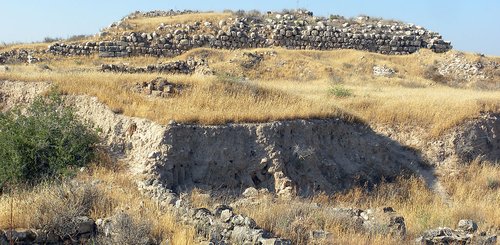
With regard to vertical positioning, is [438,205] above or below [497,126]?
below

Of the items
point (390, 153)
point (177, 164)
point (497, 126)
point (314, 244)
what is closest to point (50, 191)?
point (177, 164)

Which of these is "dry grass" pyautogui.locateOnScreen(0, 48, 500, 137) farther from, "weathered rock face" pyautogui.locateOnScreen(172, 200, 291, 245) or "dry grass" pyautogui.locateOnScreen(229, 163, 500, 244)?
"weathered rock face" pyautogui.locateOnScreen(172, 200, 291, 245)

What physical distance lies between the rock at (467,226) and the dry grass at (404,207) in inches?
16.2

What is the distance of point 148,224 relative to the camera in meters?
7.14

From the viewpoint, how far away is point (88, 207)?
8078 mm

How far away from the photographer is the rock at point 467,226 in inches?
344

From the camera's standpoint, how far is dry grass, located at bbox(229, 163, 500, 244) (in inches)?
312

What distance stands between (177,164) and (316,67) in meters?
17.0

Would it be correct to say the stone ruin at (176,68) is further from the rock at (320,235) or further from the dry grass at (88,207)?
the rock at (320,235)

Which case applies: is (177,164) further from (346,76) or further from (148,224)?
(346,76)

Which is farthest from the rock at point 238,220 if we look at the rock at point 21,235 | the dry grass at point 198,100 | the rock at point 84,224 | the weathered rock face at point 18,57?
the weathered rock face at point 18,57

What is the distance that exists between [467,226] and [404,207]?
Result: 8.77 ft

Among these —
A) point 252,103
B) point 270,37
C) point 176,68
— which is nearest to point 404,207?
point 252,103

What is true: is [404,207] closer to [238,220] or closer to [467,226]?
[467,226]
